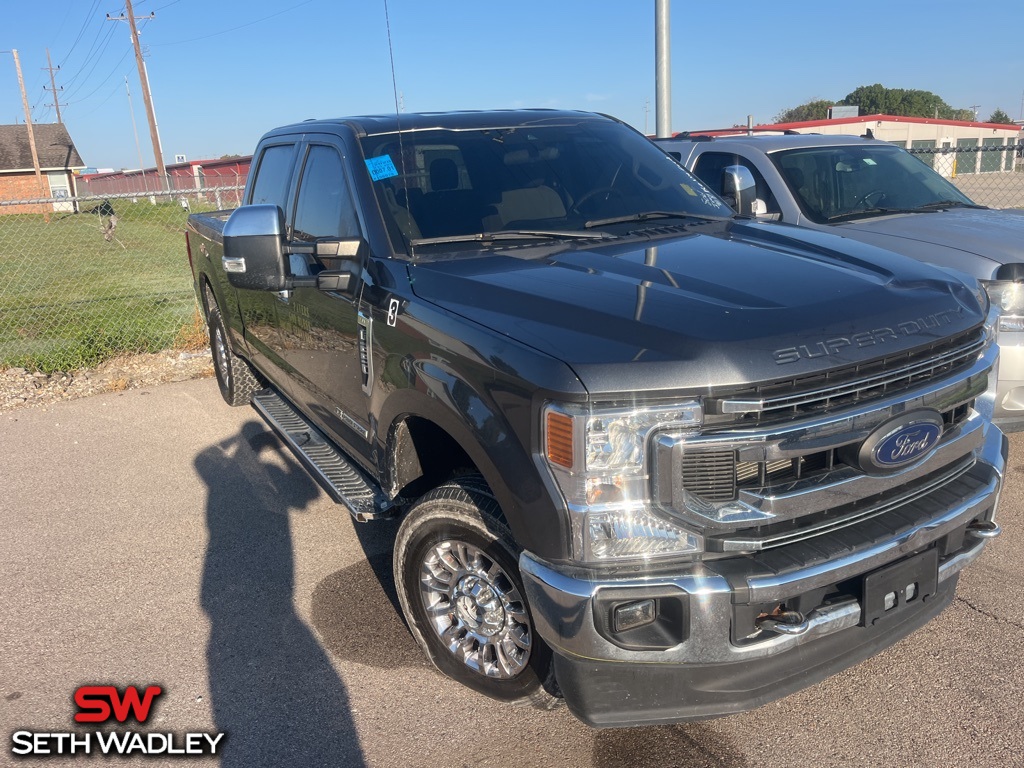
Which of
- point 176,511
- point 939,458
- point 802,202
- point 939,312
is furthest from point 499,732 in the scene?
point 802,202

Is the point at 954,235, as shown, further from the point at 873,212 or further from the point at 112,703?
the point at 112,703

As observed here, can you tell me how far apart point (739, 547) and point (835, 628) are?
41 cm

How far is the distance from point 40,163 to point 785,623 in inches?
2703

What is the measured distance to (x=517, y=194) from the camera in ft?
12.0

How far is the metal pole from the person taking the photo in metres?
9.12

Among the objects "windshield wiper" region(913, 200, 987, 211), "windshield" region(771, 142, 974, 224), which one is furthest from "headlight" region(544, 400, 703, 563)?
"windshield wiper" region(913, 200, 987, 211)

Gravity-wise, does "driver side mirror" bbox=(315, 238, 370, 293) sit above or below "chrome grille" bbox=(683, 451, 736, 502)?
above

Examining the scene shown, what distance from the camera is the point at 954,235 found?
526 cm

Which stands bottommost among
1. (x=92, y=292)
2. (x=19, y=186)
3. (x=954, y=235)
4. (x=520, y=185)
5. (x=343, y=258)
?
(x=92, y=292)

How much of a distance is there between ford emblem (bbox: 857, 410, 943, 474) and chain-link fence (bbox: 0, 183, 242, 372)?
25.7 ft

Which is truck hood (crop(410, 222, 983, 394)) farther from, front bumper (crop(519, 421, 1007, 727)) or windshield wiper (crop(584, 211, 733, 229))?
front bumper (crop(519, 421, 1007, 727))

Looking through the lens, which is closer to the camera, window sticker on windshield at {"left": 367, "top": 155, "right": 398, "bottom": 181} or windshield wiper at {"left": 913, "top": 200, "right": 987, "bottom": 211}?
window sticker on windshield at {"left": 367, "top": 155, "right": 398, "bottom": 181}

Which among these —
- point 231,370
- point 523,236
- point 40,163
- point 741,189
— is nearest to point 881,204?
point 741,189

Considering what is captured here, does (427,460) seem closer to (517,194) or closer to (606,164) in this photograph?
(517,194)
